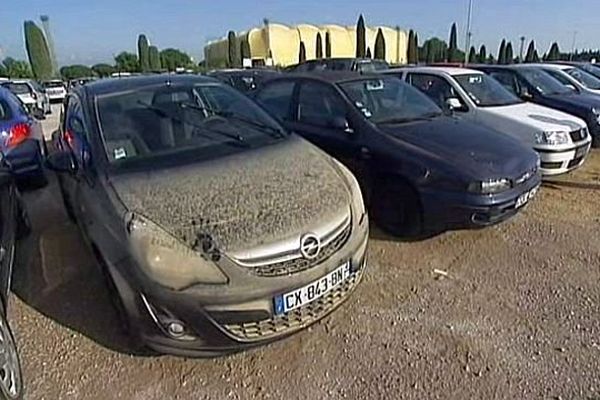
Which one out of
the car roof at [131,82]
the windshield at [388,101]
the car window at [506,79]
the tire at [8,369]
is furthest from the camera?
the car window at [506,79]

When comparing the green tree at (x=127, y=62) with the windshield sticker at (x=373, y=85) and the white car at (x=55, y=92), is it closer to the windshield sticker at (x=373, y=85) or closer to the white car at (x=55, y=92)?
the white car at (x=55, y=92)

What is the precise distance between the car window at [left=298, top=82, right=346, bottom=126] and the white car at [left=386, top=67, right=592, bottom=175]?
6.22ft

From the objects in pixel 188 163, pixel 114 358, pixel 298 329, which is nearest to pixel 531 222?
pixel 298 329

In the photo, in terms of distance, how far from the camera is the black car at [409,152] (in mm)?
3873

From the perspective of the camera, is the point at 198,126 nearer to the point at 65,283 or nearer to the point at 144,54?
the point at 65,283

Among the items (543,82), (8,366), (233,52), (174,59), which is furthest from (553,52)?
(8,366)

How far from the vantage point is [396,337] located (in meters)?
2.96

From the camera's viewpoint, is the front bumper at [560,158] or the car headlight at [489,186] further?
the front bumper at [560,158]

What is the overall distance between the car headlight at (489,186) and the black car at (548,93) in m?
5.26

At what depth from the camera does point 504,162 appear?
404 cm

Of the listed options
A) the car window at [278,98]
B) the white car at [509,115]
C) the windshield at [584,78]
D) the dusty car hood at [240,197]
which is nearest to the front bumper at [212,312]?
the dusty car hood at [240,197]

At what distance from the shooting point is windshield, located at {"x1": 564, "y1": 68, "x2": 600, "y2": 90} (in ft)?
34.4

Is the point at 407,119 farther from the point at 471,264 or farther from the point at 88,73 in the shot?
the point at 88,73

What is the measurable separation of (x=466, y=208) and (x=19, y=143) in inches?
205
